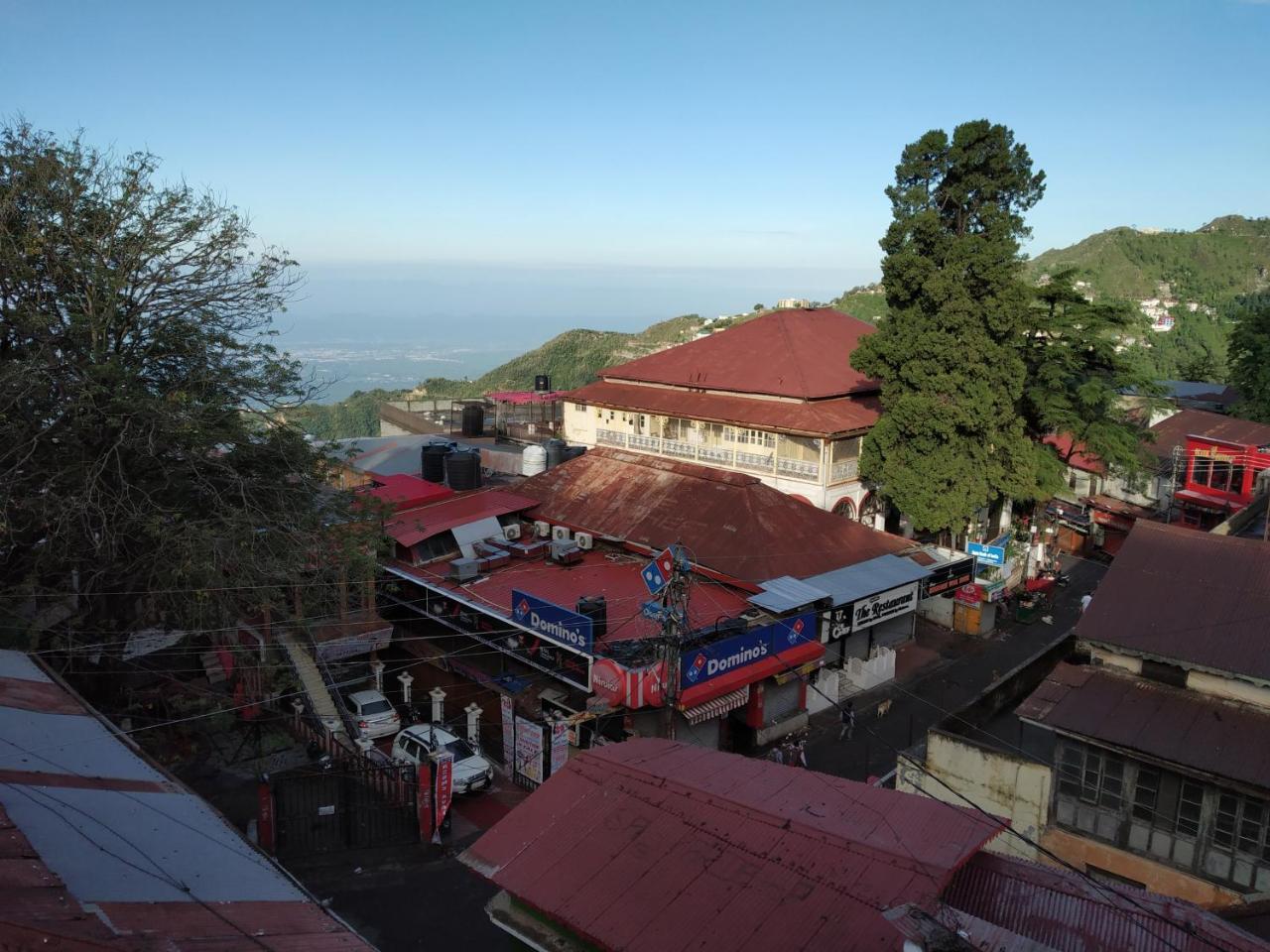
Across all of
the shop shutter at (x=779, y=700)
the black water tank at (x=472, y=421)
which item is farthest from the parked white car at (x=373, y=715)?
the black water tank at (x=472, y=421)

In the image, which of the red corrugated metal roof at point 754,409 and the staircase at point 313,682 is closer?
the staircase at point 313,682

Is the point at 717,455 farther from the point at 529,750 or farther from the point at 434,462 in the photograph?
the point at 529,750

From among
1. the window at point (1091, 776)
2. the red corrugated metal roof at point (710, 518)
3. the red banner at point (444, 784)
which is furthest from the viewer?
the red corrugated metal roof at point (710, 518)

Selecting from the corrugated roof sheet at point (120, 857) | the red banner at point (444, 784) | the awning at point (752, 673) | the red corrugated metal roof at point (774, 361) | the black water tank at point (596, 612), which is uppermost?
the red corrugated metal roof at point (774, 361)

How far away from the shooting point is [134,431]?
1516 centimetres

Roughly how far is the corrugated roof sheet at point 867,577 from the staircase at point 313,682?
1112cm

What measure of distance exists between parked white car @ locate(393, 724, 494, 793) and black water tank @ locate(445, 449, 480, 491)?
10.5 m

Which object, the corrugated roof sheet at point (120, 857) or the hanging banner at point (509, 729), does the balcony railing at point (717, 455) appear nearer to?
the hanging banner at point (509, 729)

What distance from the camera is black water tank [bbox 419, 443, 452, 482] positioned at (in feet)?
93.1

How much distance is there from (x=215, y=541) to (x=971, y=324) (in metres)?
21.0

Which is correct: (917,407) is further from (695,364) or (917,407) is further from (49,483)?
(49,483)

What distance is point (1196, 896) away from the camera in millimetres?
11703

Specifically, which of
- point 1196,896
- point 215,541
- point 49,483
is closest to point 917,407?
point 1196,896

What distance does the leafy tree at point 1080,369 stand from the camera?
88.2 ft
